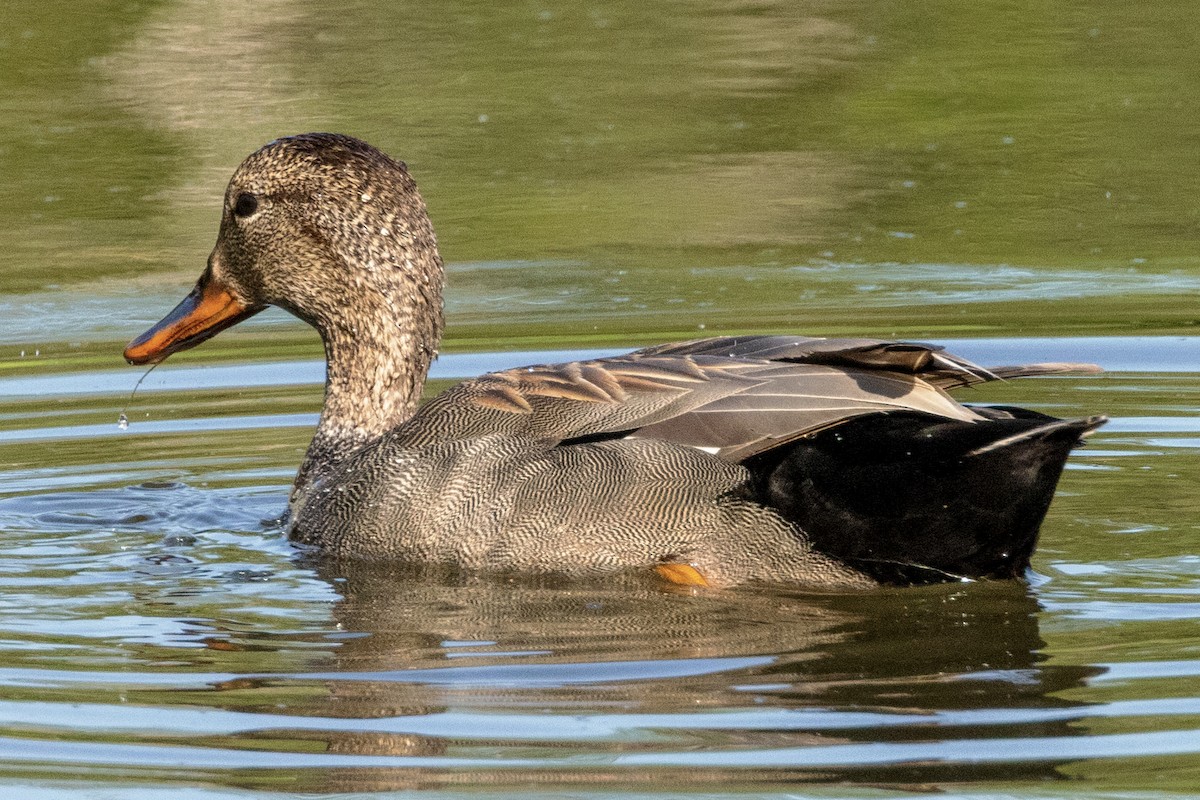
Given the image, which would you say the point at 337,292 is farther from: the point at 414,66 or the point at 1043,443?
the point at 414,66

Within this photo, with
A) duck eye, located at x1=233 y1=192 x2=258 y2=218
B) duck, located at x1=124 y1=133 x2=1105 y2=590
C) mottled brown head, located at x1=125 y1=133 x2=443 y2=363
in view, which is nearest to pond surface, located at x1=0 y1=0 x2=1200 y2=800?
duck, located at x1=124 y1=133 x2=1105 y2=590

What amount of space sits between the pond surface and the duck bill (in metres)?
0.48

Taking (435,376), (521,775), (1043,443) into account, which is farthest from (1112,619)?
(435,376)

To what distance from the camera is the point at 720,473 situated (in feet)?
18.2

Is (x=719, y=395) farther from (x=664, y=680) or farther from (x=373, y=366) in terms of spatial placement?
(x=373, y=366)

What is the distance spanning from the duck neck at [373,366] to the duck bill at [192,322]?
45 centimetres

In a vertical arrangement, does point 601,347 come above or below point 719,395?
below

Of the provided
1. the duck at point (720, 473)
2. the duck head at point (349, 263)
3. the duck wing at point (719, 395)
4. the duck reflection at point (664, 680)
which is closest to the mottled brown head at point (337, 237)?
the duck head at point (349, 263)

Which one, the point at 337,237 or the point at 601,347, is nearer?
the point at 337,237

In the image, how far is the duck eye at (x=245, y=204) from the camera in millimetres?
6922

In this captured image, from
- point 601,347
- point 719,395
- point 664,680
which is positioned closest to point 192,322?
point 719,395

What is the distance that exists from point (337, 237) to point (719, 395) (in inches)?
68.3

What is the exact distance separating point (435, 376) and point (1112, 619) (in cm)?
428

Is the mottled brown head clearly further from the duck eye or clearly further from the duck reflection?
the duck reflection
